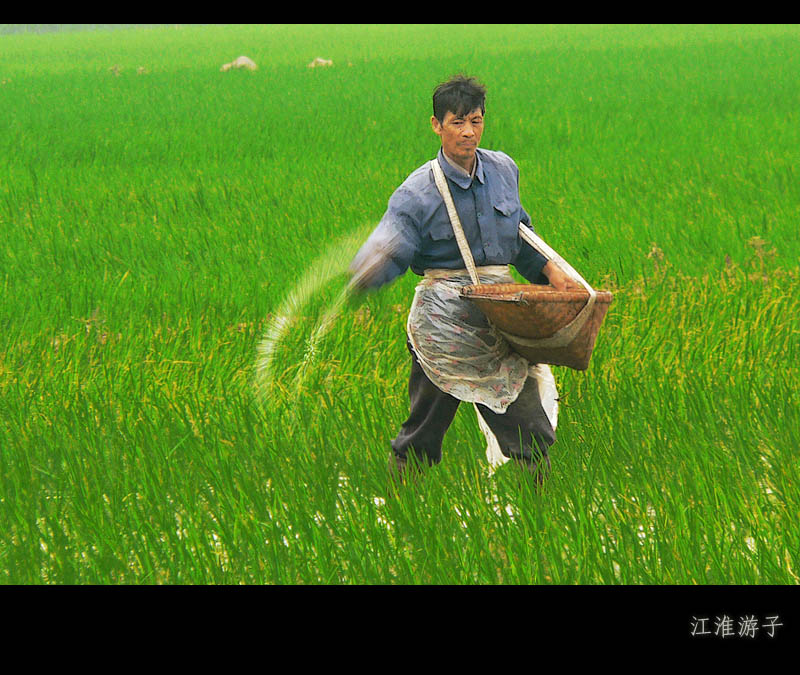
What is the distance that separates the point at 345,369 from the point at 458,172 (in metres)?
1.30

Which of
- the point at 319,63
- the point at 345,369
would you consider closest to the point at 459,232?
the point at 345,369

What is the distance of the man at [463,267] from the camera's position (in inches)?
101

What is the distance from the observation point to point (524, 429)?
2648mm

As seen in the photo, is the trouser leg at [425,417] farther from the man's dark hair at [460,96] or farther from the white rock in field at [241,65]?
the white rock in field at [241,65]

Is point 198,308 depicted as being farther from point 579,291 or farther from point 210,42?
point 210,42

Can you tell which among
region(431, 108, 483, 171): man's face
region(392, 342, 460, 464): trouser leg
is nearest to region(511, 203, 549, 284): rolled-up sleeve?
region(431, 108, 483, 171): man's face

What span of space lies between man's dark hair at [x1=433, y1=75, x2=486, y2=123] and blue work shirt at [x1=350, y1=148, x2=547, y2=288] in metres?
0.12

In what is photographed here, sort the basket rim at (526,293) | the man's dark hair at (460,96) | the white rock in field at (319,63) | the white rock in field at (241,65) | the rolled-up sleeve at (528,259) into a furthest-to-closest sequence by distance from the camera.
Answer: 1. the white rock in field at (241,65)
2. the white rock in field at (319,63)
3. the rolled-up sleeve at (528,259)
4. the man's dark hair at (460,96)
5. the basket rim at (526,293)

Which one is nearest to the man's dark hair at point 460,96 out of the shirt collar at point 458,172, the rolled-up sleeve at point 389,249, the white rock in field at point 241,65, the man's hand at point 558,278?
the shirt collar at point 458,172

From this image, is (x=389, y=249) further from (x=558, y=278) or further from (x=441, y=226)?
(x=558, y=278)

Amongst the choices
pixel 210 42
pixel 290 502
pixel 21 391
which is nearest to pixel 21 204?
pixel 21 391

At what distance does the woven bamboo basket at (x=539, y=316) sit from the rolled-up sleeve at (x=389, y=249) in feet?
0.60

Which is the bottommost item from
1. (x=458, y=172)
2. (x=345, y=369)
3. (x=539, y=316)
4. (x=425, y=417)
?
(x=345, y=369)

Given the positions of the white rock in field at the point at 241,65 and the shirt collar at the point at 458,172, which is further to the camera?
the white rock in field at the point at 241,65
